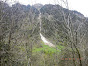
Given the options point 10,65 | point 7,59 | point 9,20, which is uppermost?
point 9,20

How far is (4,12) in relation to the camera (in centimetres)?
412

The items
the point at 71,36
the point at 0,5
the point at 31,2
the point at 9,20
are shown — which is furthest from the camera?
the point at 31,2

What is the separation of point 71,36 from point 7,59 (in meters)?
3.54

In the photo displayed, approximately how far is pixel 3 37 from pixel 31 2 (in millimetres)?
3197

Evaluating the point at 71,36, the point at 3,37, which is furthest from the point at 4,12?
the point at 71,36

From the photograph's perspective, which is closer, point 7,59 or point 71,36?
point 71,36

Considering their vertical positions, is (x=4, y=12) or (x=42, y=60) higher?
(x=4, y=12)

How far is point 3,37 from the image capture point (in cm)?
411

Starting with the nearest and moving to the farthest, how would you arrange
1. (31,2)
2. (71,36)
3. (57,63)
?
(71,36) < (31,2) < (57,63)

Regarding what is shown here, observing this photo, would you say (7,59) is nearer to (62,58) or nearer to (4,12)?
(4,12)

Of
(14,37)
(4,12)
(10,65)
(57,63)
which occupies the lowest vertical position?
(57,63)

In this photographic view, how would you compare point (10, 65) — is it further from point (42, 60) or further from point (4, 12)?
point (42, 60)

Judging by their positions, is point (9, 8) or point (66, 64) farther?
point (66, 64)

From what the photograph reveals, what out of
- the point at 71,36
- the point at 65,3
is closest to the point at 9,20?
the point at 65,3
